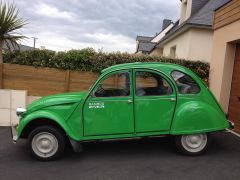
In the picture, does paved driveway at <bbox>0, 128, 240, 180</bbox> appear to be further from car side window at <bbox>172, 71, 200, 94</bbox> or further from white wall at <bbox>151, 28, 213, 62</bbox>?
white wall at <bbox>151, 28, 213, 62</bbox>

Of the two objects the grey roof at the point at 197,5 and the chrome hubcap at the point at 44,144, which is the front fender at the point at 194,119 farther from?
the grey roof at the point at 197,5

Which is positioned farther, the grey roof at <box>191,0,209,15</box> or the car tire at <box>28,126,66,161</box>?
the grey roof at <box>191,0,209,15</box>

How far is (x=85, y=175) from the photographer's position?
4.68 metres

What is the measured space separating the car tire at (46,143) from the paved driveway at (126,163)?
0.53 feet

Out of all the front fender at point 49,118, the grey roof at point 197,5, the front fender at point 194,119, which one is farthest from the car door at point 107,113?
the grey roof at point 197,5

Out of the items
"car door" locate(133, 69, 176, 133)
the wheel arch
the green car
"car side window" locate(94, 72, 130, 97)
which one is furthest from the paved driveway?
"car side window" locate(94, 72, 130, 97)

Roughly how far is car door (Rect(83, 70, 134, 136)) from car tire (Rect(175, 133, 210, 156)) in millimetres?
1009

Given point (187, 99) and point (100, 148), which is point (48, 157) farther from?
point (187, 99)

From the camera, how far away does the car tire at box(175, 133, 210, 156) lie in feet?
18.3

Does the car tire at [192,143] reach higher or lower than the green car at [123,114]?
lower

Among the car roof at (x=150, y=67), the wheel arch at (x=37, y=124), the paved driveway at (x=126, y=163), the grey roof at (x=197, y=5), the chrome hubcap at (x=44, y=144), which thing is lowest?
the paved driveway at (x=126, y=163)

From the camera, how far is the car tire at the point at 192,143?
5.59m

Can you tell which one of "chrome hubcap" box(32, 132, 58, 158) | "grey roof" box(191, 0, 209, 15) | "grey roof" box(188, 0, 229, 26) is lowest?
"chrome hubcap" box(32, 132, 58, 158)

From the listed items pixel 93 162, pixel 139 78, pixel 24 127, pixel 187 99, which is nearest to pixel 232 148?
pixel 187 99
